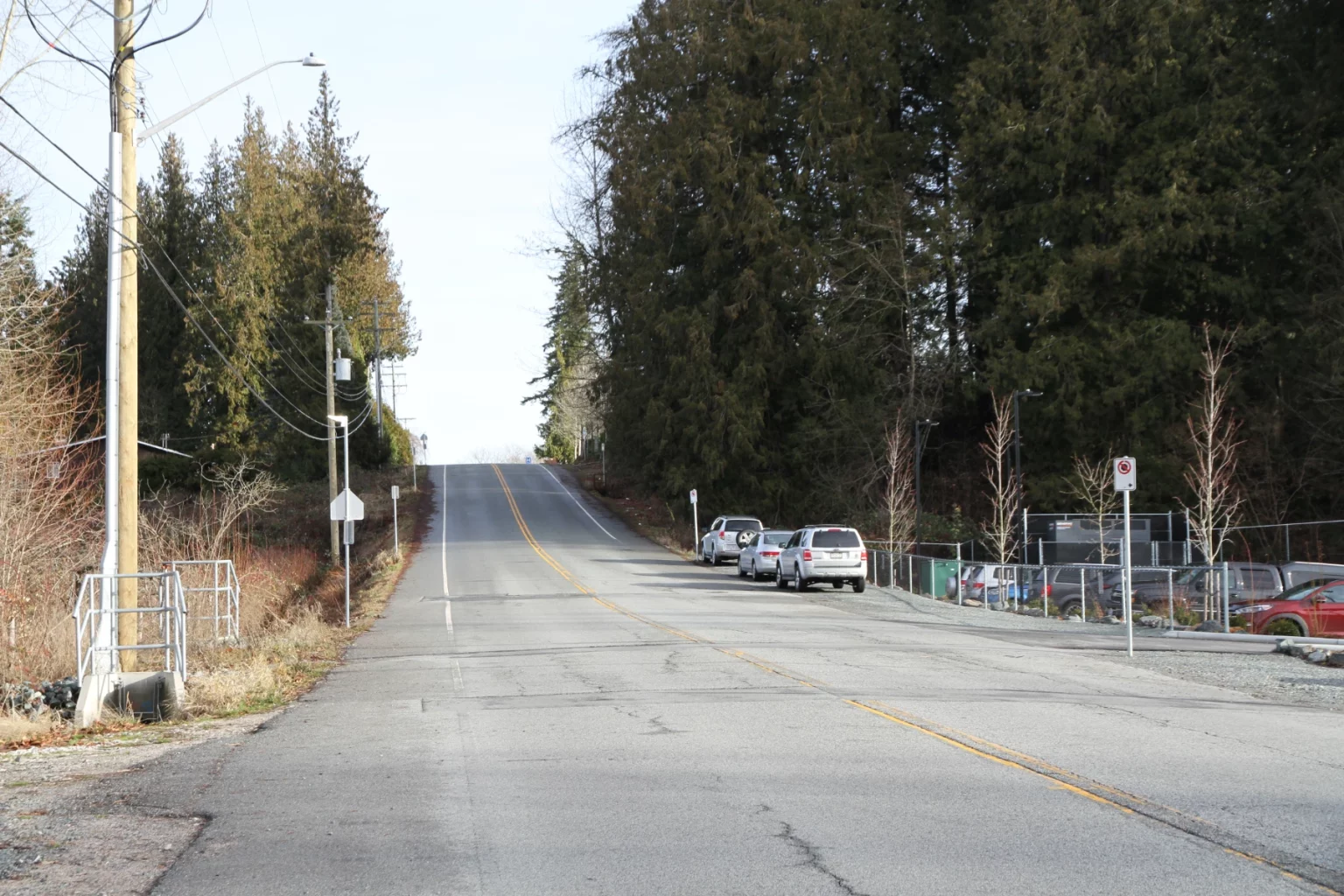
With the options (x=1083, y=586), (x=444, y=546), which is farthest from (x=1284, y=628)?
(x=444, y=546)

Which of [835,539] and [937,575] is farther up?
[835,539]

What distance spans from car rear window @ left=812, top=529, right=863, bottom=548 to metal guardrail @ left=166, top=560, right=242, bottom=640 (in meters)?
16.0

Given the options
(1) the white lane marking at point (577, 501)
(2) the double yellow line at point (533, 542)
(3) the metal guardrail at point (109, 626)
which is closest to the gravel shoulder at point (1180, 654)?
(2) the double yellow line at point (533, 542)

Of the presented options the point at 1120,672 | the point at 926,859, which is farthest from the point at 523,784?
the point at 1120,672

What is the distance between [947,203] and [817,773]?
50.3 m

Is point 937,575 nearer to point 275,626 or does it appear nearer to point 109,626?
point 275,626

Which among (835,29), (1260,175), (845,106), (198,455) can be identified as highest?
(835,29)

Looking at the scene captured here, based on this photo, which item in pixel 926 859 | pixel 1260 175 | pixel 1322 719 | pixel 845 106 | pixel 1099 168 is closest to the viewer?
pixel 926 859

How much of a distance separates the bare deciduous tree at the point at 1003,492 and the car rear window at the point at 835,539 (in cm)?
420

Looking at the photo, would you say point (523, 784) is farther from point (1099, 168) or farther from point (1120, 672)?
point (1099, 168)

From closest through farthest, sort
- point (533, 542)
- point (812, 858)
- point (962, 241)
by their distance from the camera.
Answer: point (812, 858) → point (962, 241) → point (533, 542)

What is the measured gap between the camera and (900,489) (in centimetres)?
4781

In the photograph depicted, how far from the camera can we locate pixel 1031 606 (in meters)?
32.3

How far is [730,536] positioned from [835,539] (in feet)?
38.1
